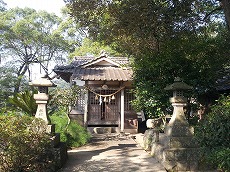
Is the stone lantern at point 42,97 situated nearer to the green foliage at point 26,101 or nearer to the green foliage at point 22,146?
the green foliage at point 22,146

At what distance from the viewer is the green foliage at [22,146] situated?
607cm

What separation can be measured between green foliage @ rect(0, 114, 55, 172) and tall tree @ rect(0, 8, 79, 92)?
22641 mm

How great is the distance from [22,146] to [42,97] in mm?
2217

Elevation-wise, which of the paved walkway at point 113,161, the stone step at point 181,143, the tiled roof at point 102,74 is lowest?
the paved walkway at point 113,161

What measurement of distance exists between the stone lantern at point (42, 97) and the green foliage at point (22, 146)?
99 centimetres

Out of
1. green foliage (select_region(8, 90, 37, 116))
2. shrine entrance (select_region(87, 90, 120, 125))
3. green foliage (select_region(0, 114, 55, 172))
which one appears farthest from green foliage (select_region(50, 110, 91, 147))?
shrine entrance (select_region(87, 90, 120, 125))

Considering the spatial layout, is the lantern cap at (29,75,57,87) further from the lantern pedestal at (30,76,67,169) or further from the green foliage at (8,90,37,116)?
the green foliage at (8,90,37,116)

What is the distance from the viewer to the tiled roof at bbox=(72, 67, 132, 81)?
14531 millimetres

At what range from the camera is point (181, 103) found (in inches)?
307

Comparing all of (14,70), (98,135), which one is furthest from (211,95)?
(14,70)

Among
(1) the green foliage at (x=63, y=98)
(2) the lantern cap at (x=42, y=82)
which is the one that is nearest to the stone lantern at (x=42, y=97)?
(2) the lantern cap at (x=42, y=82)

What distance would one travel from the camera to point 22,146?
6.12 metres

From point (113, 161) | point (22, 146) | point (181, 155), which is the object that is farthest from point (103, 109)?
point (22, 146)

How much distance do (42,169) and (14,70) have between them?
27.4m
